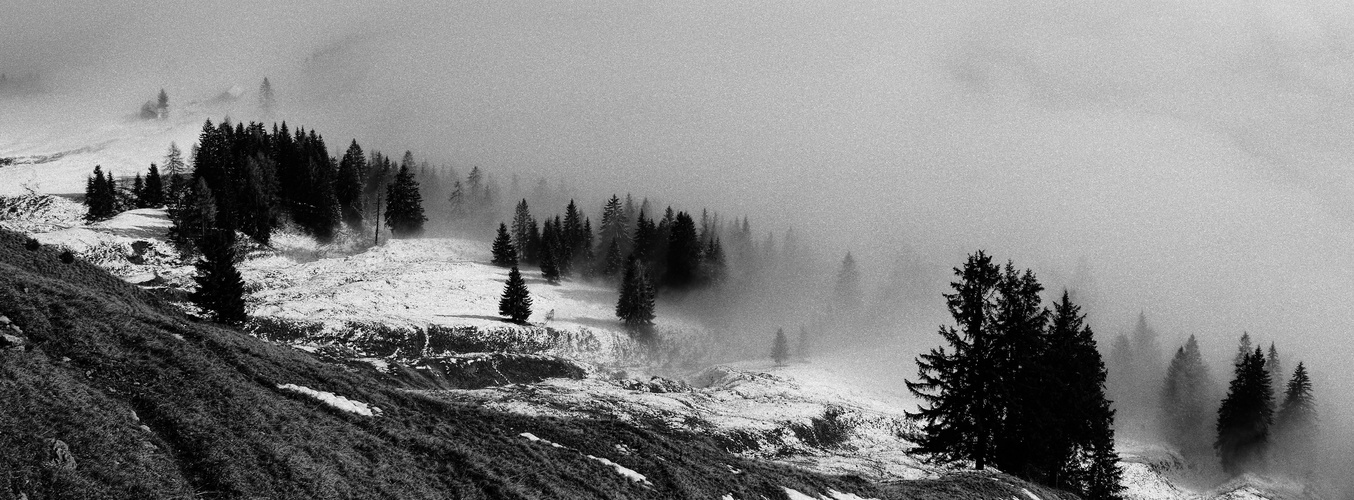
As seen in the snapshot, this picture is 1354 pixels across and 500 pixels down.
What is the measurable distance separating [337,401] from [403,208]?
106 meters

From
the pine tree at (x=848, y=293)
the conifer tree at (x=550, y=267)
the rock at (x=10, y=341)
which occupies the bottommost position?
the rock at (x=10, y=341)

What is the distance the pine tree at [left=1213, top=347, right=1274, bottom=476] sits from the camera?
256 ft

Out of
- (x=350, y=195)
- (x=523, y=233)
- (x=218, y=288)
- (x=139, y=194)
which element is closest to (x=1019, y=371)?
(x=218, y=288)

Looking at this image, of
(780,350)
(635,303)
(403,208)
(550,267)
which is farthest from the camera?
(403,208)

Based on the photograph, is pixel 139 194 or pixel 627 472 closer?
pixel 627 472

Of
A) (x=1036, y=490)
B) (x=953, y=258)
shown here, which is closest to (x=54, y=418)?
(x=1036, y=490)

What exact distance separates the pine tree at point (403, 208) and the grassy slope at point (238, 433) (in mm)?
101381

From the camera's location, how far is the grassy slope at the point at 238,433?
1269 centimetres

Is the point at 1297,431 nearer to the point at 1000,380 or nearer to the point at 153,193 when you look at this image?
the point at 1000,380

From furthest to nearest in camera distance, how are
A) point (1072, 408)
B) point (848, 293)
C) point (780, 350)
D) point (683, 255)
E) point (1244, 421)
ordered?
1. point (848, 293)
2. point (683, 255)
3. point (780, 350)
4. point (1244, 421)
5. point (1072, 408)

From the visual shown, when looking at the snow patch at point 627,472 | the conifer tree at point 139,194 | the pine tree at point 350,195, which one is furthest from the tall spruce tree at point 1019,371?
the conifer tree at point 139,194

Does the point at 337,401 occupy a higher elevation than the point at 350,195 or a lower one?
lower

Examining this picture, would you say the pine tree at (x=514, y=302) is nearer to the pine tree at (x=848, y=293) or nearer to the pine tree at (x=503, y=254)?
the pine tree at (x=503, y=254)

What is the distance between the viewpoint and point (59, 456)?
39.7 feet
